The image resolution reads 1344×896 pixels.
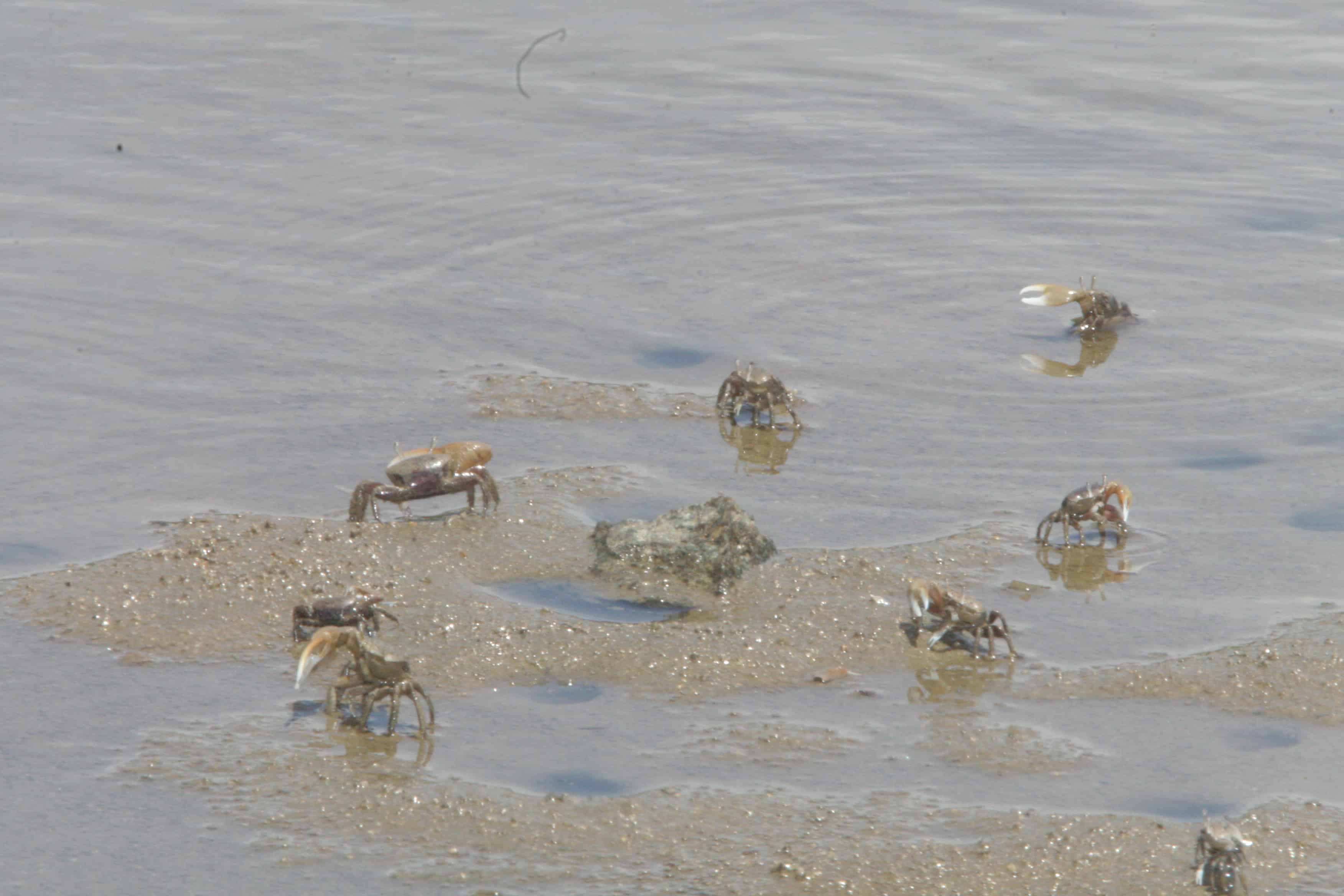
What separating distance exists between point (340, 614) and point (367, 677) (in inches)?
19.0

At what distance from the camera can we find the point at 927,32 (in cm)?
1479

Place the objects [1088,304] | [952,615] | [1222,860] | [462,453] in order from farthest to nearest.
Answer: [1088,304] → [462,453] → [952,615] → [1222,860]

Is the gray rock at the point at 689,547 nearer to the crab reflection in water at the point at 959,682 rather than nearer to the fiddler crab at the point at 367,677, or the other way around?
the crab reflection in water at the point at 959,682

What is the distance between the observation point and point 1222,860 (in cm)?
477

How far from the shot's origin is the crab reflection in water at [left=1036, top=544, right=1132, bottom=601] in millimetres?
6883

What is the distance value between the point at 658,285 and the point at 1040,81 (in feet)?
16.5

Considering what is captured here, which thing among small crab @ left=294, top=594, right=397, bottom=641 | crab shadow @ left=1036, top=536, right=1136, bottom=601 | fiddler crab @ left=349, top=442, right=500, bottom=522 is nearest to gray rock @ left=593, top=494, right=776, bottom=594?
fiddler crab @ left=349, top=442, right=500, bottom=522

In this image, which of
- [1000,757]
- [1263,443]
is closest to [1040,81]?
[1263,443]

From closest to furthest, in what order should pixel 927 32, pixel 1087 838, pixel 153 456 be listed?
pixel 1087 838, pixel 153 456, pixel 927 32

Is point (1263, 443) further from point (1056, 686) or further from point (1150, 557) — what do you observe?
point (1056, 686)

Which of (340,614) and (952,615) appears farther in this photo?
(952,615)

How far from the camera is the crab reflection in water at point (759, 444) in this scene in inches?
317

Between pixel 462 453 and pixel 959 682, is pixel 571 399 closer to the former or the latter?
pixel 462 453

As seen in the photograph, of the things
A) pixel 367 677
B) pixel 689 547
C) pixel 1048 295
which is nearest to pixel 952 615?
pixel 689 547
